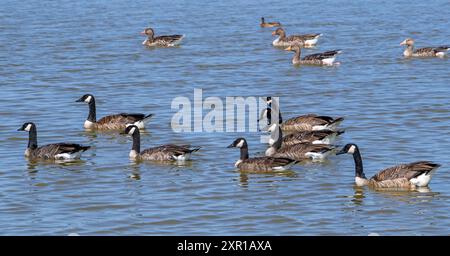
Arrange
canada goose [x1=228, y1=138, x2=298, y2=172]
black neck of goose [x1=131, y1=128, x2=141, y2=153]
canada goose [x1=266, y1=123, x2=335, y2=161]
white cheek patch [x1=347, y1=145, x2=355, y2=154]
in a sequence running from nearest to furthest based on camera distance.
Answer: white cheek patch [x1=347, y1=145, x2=355, y2=154], canada goose [x1=228, y1=138, x2=298, y2=172], canada goose [x1=266, y1=123, x2=335, y2=161], black neck of goose [x1=131, y1=128, x2=141, y2=153]

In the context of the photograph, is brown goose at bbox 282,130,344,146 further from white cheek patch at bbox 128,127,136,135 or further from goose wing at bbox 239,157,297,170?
white cheek patch at bbox 128,127,136,135

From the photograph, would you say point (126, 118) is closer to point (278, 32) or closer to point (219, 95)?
point (219, 95)

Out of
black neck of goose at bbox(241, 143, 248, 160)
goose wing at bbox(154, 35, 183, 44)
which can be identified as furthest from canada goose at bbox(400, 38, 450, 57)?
black neck of goose at bbox(241, 143, 248, 160)

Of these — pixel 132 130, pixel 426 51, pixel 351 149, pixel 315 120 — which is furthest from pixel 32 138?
pixel 426 51

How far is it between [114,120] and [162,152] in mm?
4524

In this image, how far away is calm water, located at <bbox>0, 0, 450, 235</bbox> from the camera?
19516 millimetres

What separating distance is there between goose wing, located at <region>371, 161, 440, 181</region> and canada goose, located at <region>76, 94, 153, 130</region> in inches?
339

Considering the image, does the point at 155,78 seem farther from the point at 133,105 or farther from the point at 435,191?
the point at 435,191

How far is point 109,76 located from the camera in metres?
38.5

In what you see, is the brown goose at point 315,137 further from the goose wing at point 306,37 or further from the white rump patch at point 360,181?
the goose wing at point 306,37

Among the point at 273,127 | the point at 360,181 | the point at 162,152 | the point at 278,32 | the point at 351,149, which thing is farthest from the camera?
the point at 278,32

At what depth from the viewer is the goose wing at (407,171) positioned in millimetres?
20609

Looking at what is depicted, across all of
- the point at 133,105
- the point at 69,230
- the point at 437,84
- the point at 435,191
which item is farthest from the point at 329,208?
the point at 437,84

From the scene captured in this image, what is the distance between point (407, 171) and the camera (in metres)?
20.8
